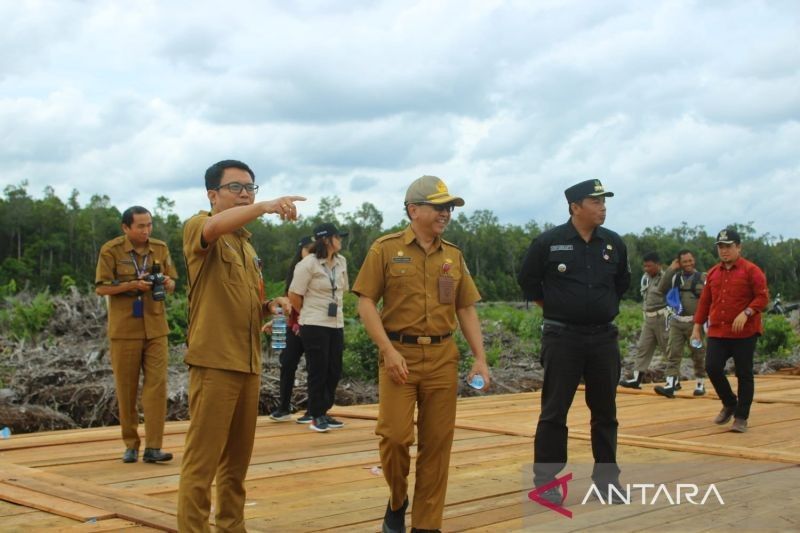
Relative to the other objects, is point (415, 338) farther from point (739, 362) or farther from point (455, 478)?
point (739, 362)

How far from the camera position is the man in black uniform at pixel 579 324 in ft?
18.9

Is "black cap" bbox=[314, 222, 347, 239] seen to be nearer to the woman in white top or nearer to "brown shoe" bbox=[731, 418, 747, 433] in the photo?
the woman in white top

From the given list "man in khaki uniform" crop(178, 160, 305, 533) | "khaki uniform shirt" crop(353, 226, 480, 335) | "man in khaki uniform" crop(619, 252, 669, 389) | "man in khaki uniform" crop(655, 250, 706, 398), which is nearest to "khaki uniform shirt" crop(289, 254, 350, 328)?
Answer: "khaki uniform shirt" crop(353, 226, 480, 335)

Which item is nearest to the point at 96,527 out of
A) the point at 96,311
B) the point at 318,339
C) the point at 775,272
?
the point at 318,339

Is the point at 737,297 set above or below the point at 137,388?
above

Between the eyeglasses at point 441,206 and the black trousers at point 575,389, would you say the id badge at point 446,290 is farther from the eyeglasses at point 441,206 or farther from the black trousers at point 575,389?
the black trousers at point 575,389

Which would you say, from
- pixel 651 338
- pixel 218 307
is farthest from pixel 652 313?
pixel 218 307

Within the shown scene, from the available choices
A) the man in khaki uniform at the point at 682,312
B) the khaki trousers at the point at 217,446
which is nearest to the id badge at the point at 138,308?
the khaki trousers at the point at 217,446

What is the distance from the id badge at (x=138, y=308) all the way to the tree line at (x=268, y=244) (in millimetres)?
31531

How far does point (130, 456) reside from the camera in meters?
7.03

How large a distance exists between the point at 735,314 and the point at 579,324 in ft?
11.4

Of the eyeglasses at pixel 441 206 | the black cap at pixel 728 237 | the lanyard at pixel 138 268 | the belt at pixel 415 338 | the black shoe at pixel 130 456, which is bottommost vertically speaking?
the black shoe at pixel 130 456

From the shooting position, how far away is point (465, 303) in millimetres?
5121

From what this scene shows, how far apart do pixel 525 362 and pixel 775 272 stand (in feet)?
131
